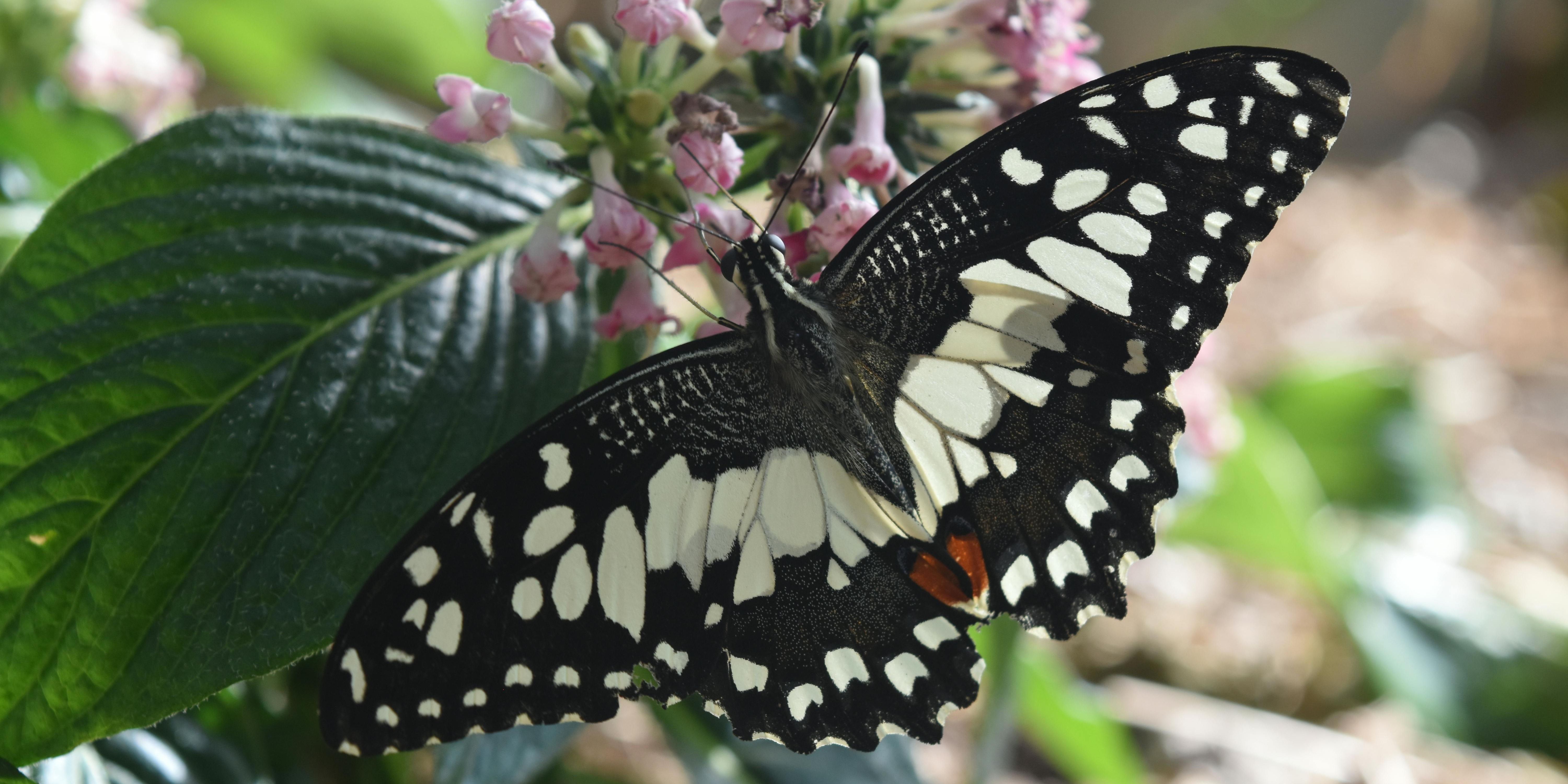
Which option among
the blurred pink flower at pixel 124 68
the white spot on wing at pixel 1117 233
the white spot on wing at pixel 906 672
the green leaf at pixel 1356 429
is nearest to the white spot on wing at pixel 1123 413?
the white spot on wing at pixel 1117 233

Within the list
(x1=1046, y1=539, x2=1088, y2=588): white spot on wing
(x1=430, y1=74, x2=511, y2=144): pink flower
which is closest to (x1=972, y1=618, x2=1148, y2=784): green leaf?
(x1=1046, y1=539, x2=1088, y2=588): white spot on wing

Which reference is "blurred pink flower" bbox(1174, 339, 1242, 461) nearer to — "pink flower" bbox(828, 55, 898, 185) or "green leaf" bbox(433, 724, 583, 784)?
"pink flower" bbox(828, 55, 898, 185)

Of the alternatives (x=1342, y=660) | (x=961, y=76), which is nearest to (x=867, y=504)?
(x=961, y=76)

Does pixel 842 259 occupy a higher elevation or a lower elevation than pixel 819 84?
lower

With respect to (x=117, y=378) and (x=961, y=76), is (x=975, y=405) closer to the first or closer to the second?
(x=961, y=76)

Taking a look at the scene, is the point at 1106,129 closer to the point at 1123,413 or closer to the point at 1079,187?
the point at 1079,187
